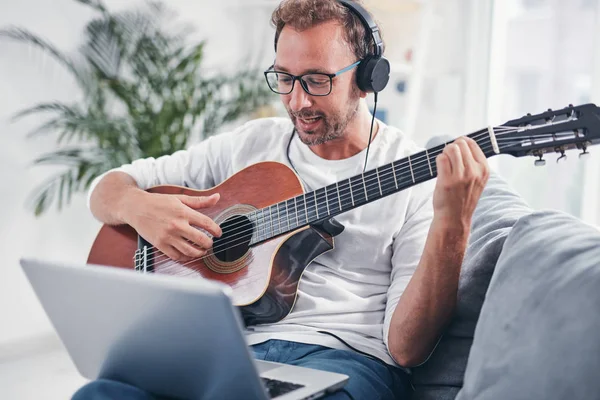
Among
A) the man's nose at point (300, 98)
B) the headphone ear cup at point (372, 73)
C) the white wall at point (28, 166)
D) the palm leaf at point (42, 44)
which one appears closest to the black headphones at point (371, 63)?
the headphone ear cup at point (372, 73)

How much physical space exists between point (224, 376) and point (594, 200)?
6.04 feet

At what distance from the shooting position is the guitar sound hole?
4.82 ft

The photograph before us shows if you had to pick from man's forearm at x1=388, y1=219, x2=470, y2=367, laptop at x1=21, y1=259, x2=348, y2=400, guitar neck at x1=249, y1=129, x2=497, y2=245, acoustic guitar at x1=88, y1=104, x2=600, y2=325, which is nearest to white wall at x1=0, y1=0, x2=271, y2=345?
acoustic guitar at x1=88, y1=104, x2=600, y2=325

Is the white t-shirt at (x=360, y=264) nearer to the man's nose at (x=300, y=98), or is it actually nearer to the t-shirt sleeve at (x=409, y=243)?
the t-shirt sleeve at (x=409, y=243)

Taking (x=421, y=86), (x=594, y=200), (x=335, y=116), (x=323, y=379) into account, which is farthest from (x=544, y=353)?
(x=421, y=86)

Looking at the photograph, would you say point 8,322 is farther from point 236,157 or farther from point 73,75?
point 236,157

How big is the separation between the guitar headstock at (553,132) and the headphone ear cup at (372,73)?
0.37 m

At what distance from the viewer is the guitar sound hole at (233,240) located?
1.47m

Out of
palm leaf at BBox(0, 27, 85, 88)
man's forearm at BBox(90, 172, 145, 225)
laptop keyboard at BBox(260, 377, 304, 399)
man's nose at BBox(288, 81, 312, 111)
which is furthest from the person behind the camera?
palm leaf at BBox(0, 27, 85, 88)

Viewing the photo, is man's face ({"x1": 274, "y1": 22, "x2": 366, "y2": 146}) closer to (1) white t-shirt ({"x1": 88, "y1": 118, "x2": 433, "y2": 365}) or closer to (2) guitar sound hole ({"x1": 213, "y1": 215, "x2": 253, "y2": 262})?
(1) white t-shirt ({"x1": 88, "y1": 118, "x2": 433, "y2": 365})

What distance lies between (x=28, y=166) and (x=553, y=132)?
223 centimetres

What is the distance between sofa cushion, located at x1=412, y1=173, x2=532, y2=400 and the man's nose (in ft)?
1.42

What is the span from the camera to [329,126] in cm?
151

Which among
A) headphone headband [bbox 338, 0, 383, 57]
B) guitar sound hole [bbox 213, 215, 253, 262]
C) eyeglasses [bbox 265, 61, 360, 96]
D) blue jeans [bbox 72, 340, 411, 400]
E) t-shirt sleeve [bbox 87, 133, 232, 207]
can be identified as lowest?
blue jeans [bbox 72, 340, 411, 400]
